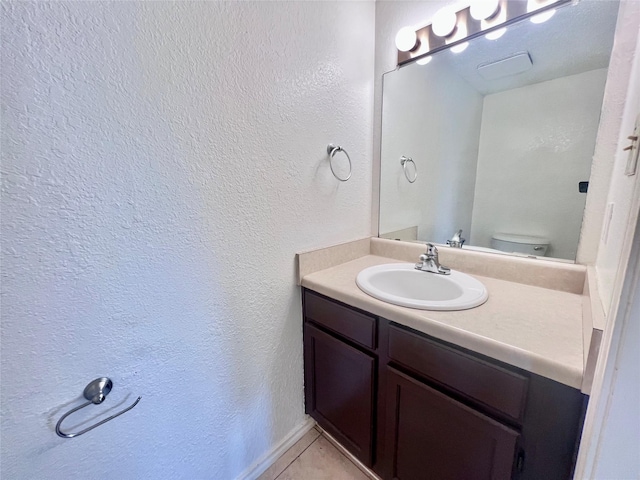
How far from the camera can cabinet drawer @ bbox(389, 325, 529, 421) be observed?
631 millimetres

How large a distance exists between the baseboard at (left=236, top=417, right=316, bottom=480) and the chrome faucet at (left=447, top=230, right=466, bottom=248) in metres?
1.13

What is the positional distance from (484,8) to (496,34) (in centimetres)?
11

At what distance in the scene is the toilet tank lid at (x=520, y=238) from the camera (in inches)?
41.0

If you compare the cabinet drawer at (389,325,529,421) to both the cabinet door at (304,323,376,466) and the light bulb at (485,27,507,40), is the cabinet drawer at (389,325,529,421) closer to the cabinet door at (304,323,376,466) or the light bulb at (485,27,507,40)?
the cabinet door at (304,323,376,466)

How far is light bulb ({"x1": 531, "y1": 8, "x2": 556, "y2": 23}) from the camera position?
938 millimetres

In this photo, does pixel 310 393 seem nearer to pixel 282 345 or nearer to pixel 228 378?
pixel 282 345

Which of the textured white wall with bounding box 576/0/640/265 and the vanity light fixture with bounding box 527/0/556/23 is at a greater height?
the vanity light fixture with bounding box 527/0/556/23

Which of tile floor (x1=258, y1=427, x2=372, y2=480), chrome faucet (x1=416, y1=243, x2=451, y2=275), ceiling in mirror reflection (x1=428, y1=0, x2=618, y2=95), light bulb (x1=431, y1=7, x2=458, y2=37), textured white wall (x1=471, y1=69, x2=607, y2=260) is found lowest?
tile floor (x1=258, y1=427, x2=372, y2=480)

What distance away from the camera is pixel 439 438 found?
79 cm

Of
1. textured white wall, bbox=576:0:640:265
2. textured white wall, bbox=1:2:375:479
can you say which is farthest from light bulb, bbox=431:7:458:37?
textured white wall, bbox=576:0:640:265

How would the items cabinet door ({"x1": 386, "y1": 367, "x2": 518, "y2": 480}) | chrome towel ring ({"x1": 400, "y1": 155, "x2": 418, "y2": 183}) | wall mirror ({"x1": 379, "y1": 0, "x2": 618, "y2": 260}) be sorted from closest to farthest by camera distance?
cabinet door ({"x1": 386, "y1": 367, "x2": 518, "y2": 480})
wall mirror ({"x1": 379, "y1": 0, "x2": 618, "y2": 260})
chrome towel ring ({"x1": 400, "y1": 155, "x2": 418, "y2": 183})

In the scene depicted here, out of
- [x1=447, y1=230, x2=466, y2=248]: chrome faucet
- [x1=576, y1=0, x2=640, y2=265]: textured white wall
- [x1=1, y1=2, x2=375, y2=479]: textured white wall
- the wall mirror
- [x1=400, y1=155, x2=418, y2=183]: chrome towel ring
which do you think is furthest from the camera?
[x1=400, y1=155, x2=418, y2=183]: chrome towel ring

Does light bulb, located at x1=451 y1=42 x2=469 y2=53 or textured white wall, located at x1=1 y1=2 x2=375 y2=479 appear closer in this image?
textured white wall, located at x1=1 y1=2 x2=375 y2=479

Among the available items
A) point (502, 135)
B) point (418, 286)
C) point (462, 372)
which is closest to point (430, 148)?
point (502, 135)
